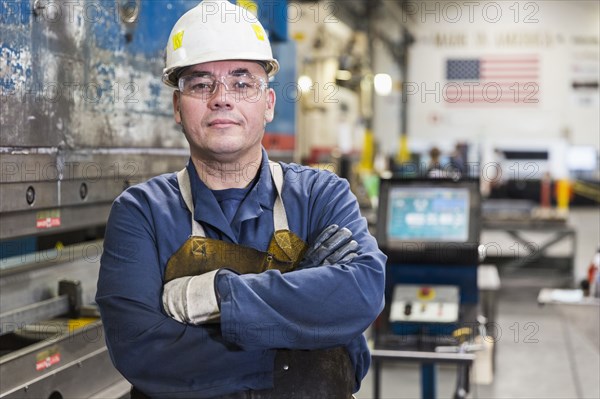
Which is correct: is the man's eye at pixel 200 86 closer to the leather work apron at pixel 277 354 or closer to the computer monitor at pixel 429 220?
the leather work apron at pixel 277 354

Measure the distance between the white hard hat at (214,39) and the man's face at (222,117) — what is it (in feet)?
0.11

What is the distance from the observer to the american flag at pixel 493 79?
63.5 ft

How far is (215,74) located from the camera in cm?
194

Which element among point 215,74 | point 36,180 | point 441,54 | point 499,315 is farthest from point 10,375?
point 441,54

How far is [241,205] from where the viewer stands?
1.96 metres

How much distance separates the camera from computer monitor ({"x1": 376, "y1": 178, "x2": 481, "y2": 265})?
3820mm

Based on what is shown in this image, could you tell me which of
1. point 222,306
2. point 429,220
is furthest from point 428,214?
point 222,306

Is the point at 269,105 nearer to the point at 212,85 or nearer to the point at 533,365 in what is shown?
the point at 212,85

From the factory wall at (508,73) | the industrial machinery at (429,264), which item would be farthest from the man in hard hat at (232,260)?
the factory wall at (508,73)

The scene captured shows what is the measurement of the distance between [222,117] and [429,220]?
7.23 ft

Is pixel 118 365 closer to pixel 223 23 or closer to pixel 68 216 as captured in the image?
pixel 223 23

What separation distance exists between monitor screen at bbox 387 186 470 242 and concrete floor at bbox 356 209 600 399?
1.95 ft

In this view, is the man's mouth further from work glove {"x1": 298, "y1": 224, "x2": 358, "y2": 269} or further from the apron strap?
work glove {"x1": 298, "y1": 224, "x2": 358, "y2": 269}

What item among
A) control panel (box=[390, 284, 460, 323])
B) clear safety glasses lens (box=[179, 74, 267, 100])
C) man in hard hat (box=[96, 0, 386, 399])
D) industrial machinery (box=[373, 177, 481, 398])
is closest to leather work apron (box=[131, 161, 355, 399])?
man in hard hat (box=[96, 0, 386, 399])
